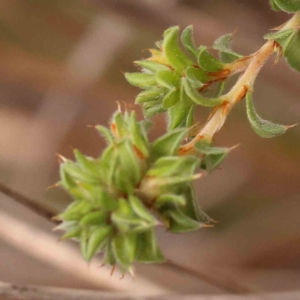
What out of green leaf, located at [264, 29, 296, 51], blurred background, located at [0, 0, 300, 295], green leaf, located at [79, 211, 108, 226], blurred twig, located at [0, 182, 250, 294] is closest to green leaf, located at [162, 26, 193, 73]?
green leaf, located at [264, 29, 296, 51]

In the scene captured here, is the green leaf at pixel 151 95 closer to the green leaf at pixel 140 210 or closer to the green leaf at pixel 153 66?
the green leaf at pixel 153 66

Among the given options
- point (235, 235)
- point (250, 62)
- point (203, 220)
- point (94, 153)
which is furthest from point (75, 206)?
point (235, 235)

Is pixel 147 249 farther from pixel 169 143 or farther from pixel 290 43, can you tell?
pixel 290 43

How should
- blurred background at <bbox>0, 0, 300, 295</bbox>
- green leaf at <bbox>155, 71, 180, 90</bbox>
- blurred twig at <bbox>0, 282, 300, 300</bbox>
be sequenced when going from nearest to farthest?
green leaf at <bbox>155, 71, 180, 90</bbox> → blurred twig at <bbox>0, 282, 300, 300</bbox> → blurred background at <bbox>0, 0, 300, 295</bbox>

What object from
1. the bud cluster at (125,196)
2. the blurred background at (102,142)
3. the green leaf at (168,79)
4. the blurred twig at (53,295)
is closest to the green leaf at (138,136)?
the bud cluster at (125,196)

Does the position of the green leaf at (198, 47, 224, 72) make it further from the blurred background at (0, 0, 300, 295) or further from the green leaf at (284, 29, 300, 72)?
the blurred background at (0, 0, 300, 295)

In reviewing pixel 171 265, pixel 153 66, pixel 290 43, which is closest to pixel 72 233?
pixel 153 66
